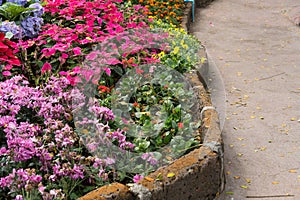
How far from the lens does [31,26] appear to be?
3.83m

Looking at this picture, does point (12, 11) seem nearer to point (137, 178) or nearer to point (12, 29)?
point (12, 29)

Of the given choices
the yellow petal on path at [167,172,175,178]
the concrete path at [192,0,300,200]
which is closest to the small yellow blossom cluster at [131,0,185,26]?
the concrete path at [192,0,300,200]

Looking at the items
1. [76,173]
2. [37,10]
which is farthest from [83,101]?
[37,10]

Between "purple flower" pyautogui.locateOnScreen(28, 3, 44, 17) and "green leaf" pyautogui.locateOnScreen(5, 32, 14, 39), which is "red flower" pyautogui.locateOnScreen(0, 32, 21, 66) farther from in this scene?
"purple flower" pyautogui.locateOnScreen(28, 3, 44, 17)

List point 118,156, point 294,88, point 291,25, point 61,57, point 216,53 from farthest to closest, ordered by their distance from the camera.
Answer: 1. point 291,25
2. point 216,53
3. point 294,88
4. point 61,57
5. point 118,156

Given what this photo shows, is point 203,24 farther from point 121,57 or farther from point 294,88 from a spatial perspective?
point 121,57

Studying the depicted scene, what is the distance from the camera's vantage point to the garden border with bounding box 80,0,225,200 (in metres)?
2.39

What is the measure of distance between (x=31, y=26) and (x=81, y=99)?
1129 millimetres

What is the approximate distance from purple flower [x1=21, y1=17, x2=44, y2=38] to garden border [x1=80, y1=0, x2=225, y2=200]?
155 centimetres

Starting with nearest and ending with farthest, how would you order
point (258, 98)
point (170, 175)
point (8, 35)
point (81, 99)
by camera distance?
point (170, 175) < point (81, 99) < point (8, 35) < point (258, 98)

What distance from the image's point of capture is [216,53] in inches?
257

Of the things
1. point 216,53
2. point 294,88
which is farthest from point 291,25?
point 294,88

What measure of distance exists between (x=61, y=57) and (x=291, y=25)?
5839 millimetres

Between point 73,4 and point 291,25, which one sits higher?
point 73,4
